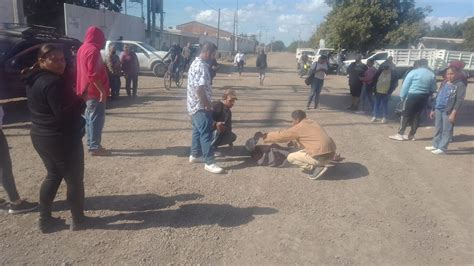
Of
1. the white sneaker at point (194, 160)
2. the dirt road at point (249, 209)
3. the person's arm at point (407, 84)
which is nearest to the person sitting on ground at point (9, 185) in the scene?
the dirt road at point (249, 209)

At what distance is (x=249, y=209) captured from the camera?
4492 millimetres

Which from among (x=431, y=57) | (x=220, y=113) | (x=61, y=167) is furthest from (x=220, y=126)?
(x=431, y=57)

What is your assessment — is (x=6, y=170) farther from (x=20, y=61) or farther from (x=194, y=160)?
(x=20, y=61)

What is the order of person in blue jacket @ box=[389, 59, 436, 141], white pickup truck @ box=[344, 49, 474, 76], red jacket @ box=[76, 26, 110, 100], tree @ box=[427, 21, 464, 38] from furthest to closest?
1. tree @ box=[427, 21, 464, 38]
2. white pickup truck @ box=[344, 49, 474, 76]
3. person in blue jacket @ box=[389, 59, 436, 141]
4. red jacket @ box=[76, 26, 110, 100]

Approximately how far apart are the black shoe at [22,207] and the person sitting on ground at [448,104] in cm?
648

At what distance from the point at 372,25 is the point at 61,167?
29820mm

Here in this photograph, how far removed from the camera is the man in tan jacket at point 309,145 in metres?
5.48

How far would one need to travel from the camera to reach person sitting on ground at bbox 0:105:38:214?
3941 mm

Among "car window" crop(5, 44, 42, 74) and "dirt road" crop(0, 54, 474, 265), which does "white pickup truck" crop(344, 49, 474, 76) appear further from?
"car window" crop(5, 44, 42, 74)

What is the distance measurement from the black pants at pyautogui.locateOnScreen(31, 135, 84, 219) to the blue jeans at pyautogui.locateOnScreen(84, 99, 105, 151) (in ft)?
7.14

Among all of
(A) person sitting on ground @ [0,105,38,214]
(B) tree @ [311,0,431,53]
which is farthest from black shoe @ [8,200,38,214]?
(B) tree @ [311,0,431,53]

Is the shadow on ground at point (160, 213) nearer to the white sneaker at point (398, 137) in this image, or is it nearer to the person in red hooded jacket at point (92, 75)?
the person in red hooded jacket at point (92, 75)

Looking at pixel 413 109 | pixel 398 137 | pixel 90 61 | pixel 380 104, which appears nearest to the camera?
pixel 90 61

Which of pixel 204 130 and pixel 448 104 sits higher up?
pixel 448 104
